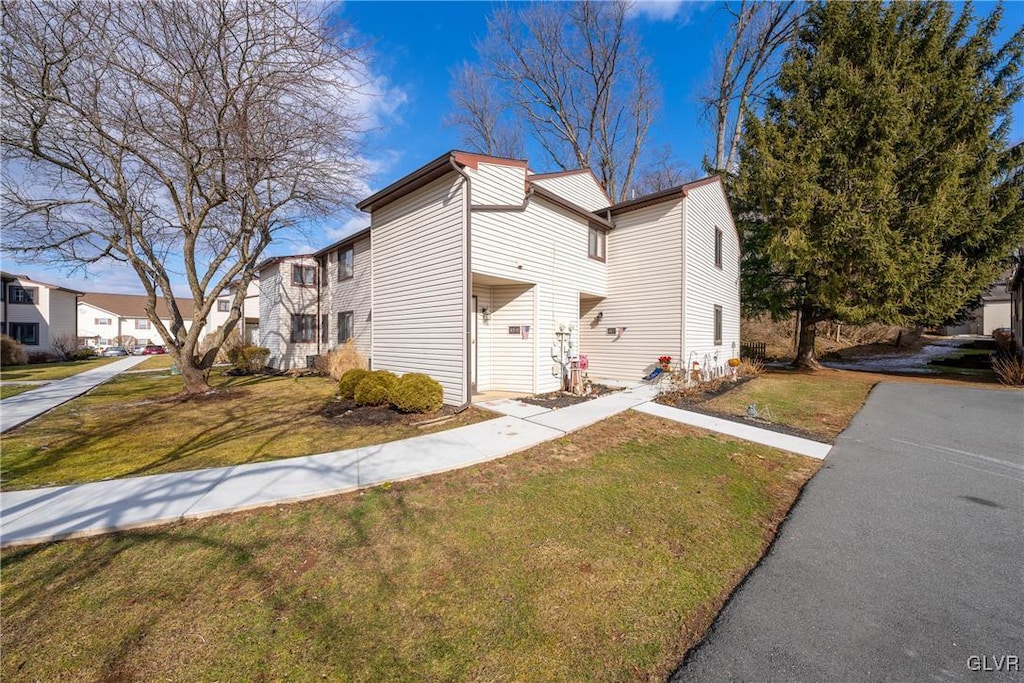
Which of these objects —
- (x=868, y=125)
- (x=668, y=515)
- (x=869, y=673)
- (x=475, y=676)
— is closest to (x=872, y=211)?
(x=868, y=125)

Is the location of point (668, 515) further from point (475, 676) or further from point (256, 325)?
A: point (256, 325)

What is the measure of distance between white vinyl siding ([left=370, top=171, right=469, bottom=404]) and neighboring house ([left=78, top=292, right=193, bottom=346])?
4331 cm

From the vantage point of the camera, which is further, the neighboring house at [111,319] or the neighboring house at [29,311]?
the neighboring house at [111,319]

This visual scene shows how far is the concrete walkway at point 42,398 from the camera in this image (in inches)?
315

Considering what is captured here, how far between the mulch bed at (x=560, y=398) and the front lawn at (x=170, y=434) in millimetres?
1568

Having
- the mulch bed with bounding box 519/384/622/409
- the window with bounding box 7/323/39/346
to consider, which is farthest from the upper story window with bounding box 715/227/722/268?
the window with bounding box 7/323/39/346

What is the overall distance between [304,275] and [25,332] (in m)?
23.7

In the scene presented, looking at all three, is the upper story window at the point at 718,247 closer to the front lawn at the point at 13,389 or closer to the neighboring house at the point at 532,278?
the neighboring house at the point at 532,278

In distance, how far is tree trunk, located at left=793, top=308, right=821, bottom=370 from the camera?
57.7ft

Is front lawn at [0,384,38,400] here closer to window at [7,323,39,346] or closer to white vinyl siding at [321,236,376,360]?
white vinyl siding at [321,236,376,360]

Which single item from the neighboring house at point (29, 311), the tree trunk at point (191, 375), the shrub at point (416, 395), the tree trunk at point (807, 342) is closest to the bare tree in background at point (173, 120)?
the tree trunk at point (191, 375)

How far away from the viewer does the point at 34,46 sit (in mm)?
7246

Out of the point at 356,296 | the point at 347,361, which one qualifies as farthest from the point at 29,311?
the point at 347,361

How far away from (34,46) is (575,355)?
1285cm
